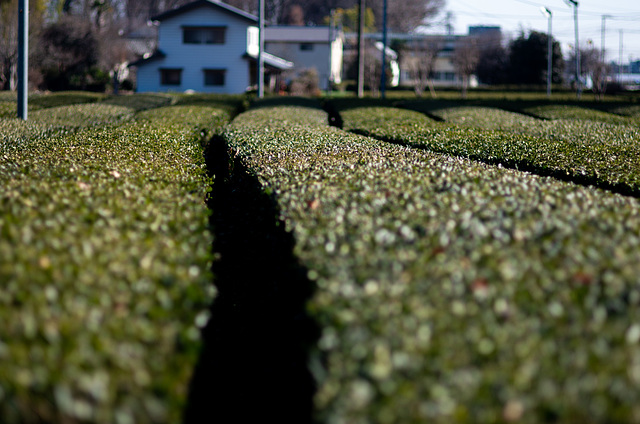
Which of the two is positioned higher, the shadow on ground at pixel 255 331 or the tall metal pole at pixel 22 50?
the tall metal pole at pixel 22 50

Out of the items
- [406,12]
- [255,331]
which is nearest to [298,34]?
[406,12]

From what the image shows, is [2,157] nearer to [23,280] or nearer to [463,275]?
[23,280]

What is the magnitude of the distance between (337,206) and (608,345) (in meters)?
2.53

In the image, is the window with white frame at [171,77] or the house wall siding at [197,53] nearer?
the house wall siding at [197,53]

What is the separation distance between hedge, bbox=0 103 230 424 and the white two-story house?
45.9 m

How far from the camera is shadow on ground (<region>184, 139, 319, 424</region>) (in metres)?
3.92

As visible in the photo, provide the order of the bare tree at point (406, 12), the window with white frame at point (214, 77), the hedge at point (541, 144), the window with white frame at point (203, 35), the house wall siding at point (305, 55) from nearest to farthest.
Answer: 1. the hedge at point (541, 144)
2. the window with white frame at point (203, 35)
3. the window with white frame at point (214, 77)
4. the house wall siding at point (305, 55)
5. the bare tree at point (406, 12)

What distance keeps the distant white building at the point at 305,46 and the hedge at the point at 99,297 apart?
205ft

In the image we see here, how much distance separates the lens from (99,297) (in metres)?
3.35

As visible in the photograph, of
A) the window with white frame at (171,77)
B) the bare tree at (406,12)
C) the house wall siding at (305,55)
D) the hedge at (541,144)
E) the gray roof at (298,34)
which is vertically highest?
the bare tree at (406,12)

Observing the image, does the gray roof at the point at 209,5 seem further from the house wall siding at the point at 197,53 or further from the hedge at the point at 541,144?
the hedge at the point at 541,144

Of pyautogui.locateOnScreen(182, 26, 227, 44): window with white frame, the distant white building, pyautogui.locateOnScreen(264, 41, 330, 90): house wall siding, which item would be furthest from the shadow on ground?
pyautogui.locateOnScreen(264, 41, 330, 90): house wall siding

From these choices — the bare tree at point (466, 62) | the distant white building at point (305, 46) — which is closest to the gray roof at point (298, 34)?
the distant white building at point (305, 46)

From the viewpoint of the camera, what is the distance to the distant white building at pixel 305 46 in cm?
6662
